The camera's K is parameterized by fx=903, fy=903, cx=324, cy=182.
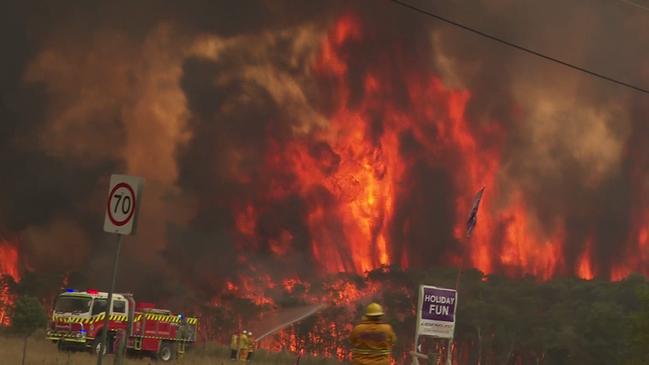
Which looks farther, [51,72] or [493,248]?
[493,248]

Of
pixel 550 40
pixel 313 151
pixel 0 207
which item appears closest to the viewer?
pixel 0 207

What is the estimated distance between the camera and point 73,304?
24609 mm

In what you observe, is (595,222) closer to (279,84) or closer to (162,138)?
(279,84)

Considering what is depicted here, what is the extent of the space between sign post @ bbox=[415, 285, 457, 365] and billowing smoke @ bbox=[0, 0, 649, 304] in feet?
97.5

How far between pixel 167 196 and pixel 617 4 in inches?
1516

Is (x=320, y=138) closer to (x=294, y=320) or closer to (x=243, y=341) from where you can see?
(x=294, y=320)

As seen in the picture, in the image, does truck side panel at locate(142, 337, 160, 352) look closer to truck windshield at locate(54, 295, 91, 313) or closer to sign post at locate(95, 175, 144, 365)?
truck windshield at locate(54, 295, 91, 313)

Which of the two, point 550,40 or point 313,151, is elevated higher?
point 550,40

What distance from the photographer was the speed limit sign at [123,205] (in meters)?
8.81

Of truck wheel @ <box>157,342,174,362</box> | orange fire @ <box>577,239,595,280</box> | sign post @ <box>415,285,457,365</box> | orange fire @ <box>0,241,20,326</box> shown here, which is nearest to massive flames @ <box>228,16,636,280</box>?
orange fire @ <box>577,239,595,280</box>

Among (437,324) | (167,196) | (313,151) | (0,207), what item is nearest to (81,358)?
(437,324)

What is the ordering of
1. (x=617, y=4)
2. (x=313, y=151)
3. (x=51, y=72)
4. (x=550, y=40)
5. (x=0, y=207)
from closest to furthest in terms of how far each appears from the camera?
(x=0, y=207), (x=51, y=72), (x=313, y=151), (x=550, y=40), (x=617, y=4)

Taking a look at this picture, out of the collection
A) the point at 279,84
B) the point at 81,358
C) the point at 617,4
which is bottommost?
the point at 81,358

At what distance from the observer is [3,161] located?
44.9m
